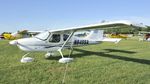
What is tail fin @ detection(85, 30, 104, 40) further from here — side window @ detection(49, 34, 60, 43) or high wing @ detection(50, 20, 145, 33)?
high wing @ detection(50, 20, 145, 33)

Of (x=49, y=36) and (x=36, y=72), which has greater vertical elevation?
(x=49, y=36)

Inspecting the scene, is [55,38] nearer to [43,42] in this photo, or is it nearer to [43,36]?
[43,36]

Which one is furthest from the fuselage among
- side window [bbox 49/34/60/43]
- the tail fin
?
the tail fin

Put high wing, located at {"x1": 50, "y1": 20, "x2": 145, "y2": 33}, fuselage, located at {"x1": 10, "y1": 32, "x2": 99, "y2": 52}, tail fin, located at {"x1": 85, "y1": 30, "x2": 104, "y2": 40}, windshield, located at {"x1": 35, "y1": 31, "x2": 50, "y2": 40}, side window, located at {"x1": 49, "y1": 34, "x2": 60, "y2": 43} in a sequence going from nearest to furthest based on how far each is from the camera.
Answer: high wing, located at {"x1": 50, "y1": 20, "x2": 145, "y2": 33}
fuselage, located at {"x1": 10, "y1": 32, "x2": 99, "y2": 52}
windshield, located at {"x1": 35, "y1": 31, "x2": 50, "y2": 40}
side window, located at {"x1": 49, "y1": 34, "x2": 60, "y2": 43}
tail fin, located at {"x1": 85, "y1": 30, "x2": 104, "y2": 40}

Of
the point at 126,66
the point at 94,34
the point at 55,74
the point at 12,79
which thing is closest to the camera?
the point at 12,79

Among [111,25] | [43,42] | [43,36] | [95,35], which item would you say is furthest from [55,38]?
[111,25]

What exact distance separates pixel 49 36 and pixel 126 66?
4937mm

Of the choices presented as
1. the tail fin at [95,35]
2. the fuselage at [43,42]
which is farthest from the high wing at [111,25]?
the tail fin at [95,35]

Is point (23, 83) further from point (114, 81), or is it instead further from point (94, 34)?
point (94, 34)

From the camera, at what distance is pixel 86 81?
7.85 meters

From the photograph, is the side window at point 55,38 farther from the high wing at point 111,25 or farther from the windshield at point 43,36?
the high wing at point 111,25

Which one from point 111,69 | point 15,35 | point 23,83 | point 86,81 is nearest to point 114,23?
point 111,69

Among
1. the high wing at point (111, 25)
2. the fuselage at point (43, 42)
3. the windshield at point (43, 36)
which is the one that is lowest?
the fuselage at point (43, 42)

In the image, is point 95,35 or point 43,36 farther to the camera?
point 95,35
